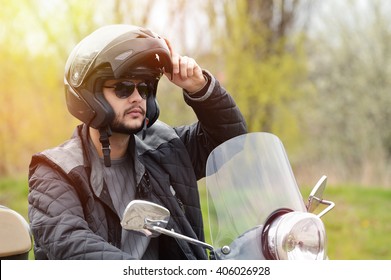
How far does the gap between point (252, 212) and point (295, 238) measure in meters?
0.13

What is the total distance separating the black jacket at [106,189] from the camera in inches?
80.5

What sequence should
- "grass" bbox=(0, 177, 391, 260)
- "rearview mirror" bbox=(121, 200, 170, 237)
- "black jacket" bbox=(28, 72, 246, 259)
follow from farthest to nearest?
"grass" bbox=(0, 177, 391, 260)
"black jacket" bbox=(28, 72, 246, 259)
"rearview mirror" bbox=(121, 200, 170, 237)

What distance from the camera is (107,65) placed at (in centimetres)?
220

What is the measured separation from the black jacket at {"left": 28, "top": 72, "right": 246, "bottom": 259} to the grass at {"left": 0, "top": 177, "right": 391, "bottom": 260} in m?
4.04

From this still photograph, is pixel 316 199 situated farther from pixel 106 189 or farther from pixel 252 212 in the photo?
pixel 106 189

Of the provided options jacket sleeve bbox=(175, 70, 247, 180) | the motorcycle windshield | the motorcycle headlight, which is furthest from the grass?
the motorcycle headlight

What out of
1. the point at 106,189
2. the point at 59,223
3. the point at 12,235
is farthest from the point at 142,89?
the point at 12,235

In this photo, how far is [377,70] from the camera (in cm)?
962

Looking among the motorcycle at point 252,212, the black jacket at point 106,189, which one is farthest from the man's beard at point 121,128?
the motorcycle at point 252,212

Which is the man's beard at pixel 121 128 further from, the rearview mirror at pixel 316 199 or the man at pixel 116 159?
the rearview mirror at pixel 316 199

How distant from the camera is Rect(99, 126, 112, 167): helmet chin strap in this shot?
2.27m

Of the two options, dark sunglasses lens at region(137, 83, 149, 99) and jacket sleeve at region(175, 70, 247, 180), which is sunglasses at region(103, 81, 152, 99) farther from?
jacket sleeve at region(175, 70, 247, 180)
